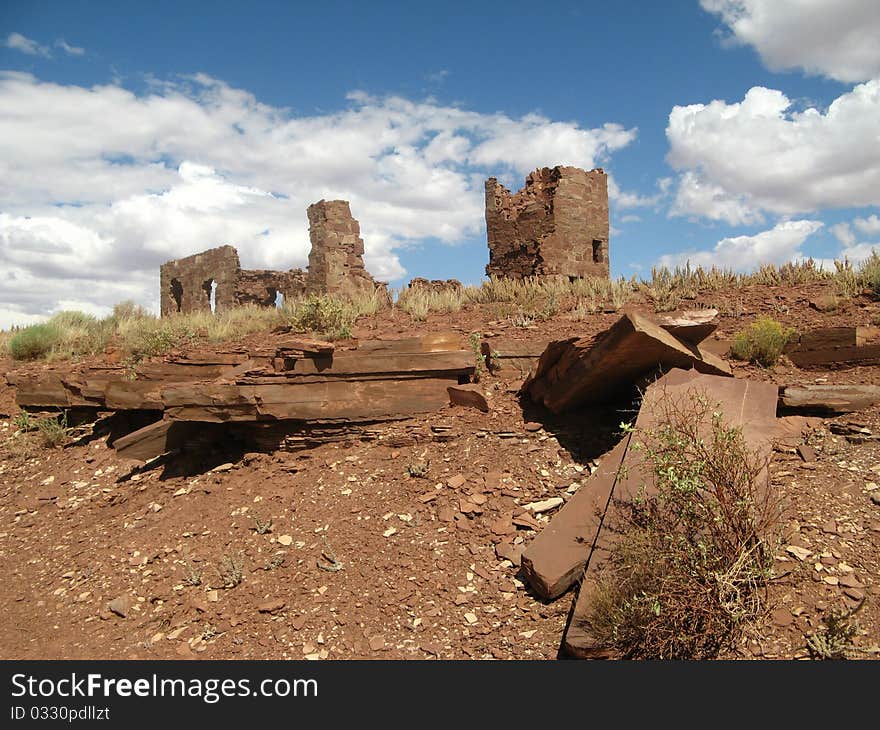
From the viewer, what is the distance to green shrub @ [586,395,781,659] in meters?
3.14

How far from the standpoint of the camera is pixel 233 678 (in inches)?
142

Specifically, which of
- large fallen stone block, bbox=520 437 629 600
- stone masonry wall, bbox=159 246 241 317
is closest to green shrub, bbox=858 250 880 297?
large fallen stone block, bbox=520 437 629 600

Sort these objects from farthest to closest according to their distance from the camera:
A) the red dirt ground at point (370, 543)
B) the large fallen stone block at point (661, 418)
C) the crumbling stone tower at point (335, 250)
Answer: the crumbling stone tower at point (335, 250), the red dirt ground at point (370, 543), the large fallen stone block at point (661, 418)

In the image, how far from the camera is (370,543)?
494 cm

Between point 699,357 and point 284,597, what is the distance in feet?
13.5

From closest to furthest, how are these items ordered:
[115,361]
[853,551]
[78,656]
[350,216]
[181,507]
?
[853,551]
[78,656]
[181,507]
[115,361]
[350,216]

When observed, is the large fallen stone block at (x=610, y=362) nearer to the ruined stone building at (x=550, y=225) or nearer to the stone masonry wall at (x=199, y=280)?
the ruined stone building at (x=550, y=225)

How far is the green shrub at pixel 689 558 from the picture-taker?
3.14 metres

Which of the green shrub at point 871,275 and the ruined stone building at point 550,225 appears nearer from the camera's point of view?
the green shrub at point 871,275

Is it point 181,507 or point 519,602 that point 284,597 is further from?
point 181,507

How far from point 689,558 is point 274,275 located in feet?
62.1

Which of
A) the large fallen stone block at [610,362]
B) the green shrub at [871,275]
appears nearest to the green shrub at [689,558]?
the large fallen stone block at [610,362]

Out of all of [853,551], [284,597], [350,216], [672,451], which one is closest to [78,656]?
[284,597]

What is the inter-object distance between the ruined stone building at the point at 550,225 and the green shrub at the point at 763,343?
30.2 ft
